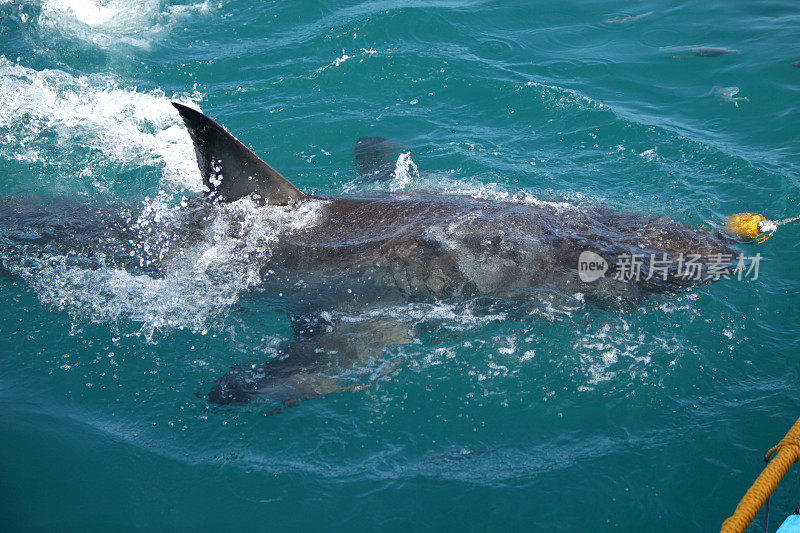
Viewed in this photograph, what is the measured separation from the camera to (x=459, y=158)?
8703mm

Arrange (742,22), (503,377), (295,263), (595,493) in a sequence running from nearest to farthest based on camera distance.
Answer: (595,493)
(503,377)
(295,263)
(742,22)

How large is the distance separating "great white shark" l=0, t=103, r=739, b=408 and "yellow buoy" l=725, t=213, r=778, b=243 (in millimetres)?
660

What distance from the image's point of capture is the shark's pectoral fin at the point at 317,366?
5160 mm

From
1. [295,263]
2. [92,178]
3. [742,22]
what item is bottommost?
[295,263]

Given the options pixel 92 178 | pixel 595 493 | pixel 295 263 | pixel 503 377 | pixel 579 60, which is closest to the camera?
pixel 595 493

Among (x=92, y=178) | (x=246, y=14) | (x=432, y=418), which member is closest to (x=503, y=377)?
(x=432, y=418)

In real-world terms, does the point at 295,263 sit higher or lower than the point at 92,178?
lower

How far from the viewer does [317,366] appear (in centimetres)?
543

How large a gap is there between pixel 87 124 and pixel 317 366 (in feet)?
21.4

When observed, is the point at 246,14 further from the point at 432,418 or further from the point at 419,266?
the point at 432,418

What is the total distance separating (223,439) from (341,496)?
1138mm

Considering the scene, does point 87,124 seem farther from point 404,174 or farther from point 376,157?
point 404,174

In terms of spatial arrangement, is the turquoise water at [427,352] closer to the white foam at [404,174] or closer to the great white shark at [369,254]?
the white foam at [404,174]

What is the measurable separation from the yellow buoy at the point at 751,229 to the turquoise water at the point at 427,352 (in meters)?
0.19
